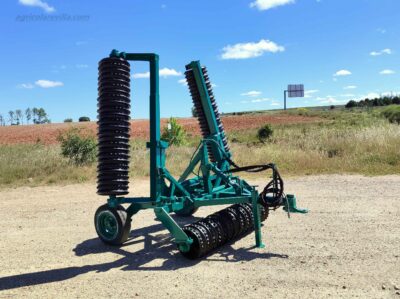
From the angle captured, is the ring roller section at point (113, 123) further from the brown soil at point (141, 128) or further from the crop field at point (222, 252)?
the brown soil at point (141, 128)

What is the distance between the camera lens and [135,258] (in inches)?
209

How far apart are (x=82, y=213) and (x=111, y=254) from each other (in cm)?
295

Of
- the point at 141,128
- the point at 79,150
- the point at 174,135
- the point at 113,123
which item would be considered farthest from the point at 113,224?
the point at 141,128

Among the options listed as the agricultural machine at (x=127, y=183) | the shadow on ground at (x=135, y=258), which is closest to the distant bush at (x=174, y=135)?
the shadow on ground at (x=135, y=258)

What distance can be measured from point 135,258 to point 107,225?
848 mm

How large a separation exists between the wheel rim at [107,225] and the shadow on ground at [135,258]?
18 cm

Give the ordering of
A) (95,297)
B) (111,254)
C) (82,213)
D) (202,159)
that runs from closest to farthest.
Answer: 1. (95,297)
2. (111,254)
3. (202,159)
4. (82,213)

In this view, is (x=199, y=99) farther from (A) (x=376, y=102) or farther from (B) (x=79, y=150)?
(A) (x=376, y=102)

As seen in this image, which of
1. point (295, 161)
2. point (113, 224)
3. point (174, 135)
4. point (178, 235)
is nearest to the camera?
point (178, 235)

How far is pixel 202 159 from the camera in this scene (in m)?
6.48

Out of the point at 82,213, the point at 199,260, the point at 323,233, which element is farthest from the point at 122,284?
the point at 82,213

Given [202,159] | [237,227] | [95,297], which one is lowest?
[95,297]

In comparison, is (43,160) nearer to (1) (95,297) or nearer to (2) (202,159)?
(2) (202,159)

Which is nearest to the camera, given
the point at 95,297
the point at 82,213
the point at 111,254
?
the point at 95,297
